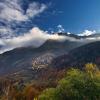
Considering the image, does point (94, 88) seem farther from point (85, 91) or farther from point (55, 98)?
point (55, 98)

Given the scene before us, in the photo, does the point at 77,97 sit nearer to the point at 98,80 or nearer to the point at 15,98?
the point at 98,80

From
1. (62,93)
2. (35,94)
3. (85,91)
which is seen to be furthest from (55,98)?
(35,94)

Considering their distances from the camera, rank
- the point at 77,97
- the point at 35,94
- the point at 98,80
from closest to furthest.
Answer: the point at 77,97 < the point at 98,80 < the point at 35,94

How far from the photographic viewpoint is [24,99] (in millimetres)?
134750

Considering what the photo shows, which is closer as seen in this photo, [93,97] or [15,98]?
[93,97]

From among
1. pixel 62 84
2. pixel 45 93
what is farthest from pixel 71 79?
pixel 45 93

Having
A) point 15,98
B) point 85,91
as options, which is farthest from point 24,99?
point 85,91

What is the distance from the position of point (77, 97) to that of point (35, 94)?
58.6 metres

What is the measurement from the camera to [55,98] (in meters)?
80.2

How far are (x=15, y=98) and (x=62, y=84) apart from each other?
60.6 metres

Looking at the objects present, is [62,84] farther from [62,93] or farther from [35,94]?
[35,94]

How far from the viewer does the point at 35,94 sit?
134 meters

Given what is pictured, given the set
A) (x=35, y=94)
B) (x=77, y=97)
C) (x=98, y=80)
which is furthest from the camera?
(x=35, y=94)

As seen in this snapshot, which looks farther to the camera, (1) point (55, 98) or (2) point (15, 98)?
(2) point (15, 98)
